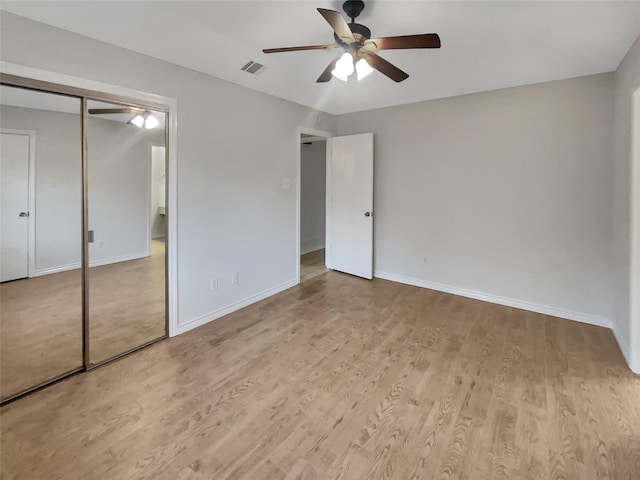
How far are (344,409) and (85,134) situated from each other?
2590 millimetres

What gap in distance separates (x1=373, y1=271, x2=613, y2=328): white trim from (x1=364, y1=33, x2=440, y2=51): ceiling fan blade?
9.69 ft

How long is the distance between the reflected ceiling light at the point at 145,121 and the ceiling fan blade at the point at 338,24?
1.69 metres

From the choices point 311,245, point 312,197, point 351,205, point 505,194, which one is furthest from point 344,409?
point 312,197

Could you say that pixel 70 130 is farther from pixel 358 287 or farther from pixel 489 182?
pixel 489 182

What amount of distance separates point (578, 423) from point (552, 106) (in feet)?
9.66

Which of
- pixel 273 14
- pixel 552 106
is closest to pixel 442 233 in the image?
pixel 552 106

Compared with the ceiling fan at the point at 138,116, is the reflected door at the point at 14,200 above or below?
below

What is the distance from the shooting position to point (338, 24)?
6.14ft

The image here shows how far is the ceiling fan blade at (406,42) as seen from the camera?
191 centimetres

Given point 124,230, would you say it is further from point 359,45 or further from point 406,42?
point 406,42

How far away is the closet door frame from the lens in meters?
2.05

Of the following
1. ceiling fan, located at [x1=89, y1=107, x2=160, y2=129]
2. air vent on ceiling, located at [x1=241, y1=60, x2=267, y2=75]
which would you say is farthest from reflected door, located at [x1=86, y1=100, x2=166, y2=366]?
air vent on ceiling, located at [x1=241, y1=60, x2=267, y2=75]

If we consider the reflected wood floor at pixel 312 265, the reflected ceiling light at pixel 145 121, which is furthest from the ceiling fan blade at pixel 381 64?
the reflected wood floor at pixel 312 265

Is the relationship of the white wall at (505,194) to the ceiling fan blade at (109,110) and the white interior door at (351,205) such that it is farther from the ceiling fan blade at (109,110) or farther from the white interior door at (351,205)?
the ceiling fan blade at (109,110)
